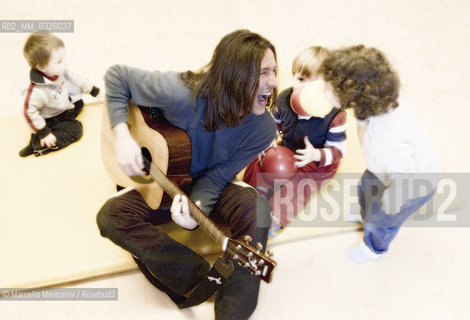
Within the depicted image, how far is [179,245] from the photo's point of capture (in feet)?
4.20

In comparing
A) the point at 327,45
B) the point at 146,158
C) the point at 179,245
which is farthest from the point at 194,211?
the point at 327,45

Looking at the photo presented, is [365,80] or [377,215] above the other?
[365,80]

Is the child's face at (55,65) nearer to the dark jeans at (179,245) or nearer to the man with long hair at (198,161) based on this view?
the man with long hair at (198,161)

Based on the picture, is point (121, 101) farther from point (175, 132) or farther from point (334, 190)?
point (334, 190)

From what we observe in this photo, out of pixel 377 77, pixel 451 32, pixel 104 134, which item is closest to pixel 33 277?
pixel 104 134

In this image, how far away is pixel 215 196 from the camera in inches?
52.0

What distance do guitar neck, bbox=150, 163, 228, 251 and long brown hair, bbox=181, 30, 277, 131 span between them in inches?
8.1

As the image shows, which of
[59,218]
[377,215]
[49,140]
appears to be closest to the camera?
[377,215]

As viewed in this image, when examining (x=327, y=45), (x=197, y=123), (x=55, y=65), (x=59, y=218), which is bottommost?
(x=59, y=218)

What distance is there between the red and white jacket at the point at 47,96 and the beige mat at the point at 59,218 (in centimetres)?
13

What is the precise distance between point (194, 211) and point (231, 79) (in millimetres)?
384

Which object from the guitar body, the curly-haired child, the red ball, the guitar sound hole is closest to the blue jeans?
the curly-haired child

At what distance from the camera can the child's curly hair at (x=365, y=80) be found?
42.8 inches

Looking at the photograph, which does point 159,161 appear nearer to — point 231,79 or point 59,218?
point 231,79
